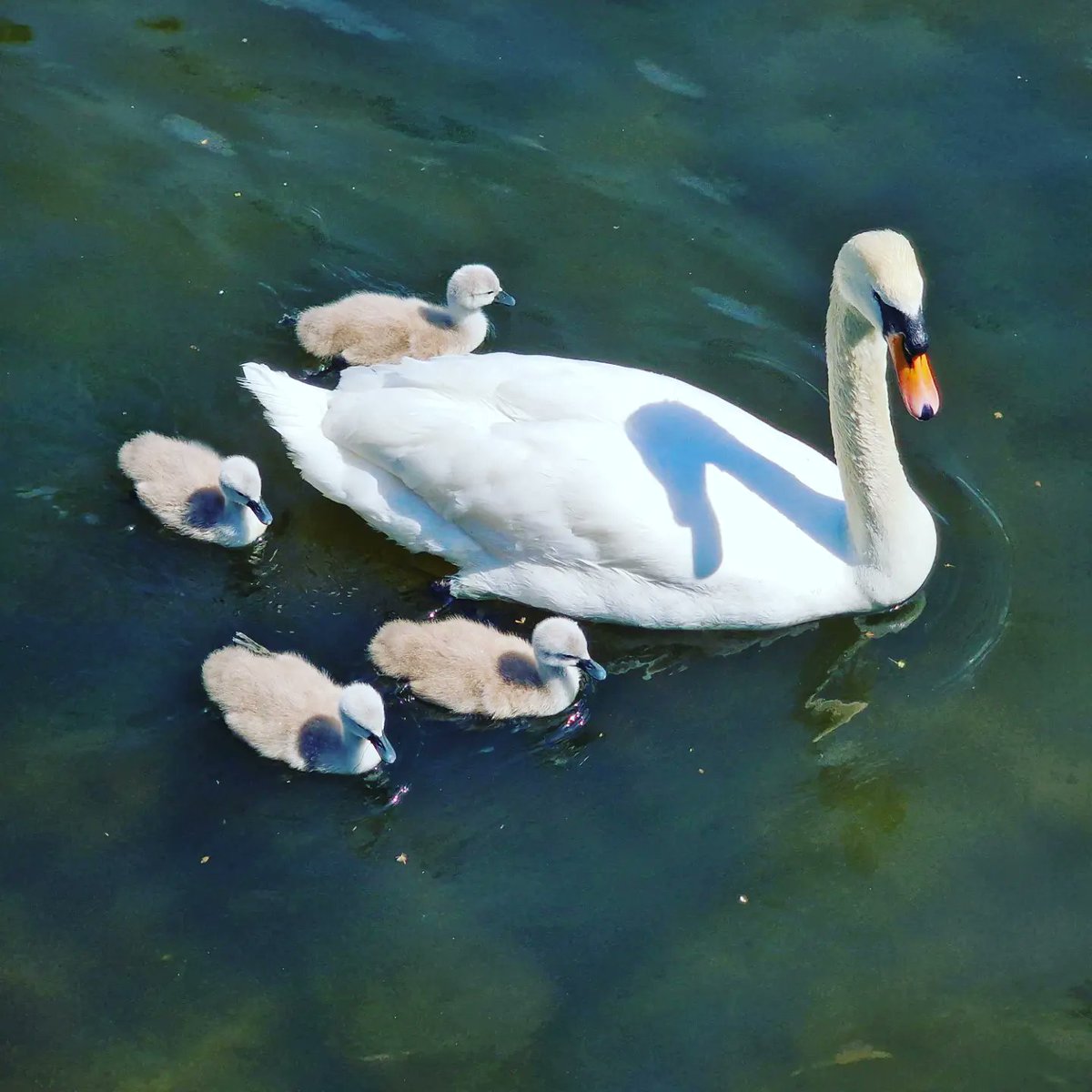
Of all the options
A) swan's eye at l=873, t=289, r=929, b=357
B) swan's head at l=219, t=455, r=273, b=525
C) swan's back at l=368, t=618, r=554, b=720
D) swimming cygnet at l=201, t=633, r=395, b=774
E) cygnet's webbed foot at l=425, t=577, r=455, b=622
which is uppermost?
swan's eye at l=873, t=289, r=929, b=357

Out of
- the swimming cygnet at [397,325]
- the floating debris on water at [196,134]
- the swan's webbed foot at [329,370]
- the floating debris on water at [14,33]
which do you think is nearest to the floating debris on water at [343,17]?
the floating debris on water at [196,134]

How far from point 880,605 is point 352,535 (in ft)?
8.97

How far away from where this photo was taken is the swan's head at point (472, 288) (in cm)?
875

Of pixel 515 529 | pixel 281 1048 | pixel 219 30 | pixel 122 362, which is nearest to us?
pixel 281 1048

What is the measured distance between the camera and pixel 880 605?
7816 mm

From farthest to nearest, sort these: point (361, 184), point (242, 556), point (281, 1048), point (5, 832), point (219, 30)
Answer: point (219, 30) < point (361, 184) < point (242, 556) < point (5, 832) < point (281, 1048)

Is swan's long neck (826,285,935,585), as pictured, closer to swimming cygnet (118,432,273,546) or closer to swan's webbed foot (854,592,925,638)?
swan's webbed foot (854,592,925,638)

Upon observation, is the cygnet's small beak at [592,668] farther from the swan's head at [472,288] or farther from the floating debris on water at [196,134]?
the floating debris on water at [196,134]

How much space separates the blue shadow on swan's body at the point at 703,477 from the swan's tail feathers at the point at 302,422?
5.24 feet

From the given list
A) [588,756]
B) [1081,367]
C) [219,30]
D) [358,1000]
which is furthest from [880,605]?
[219,30]

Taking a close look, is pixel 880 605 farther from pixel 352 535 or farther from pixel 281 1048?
pixel 281 1048

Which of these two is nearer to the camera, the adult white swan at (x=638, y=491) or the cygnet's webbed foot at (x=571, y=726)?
the adult white swan at (x=638, y=491)

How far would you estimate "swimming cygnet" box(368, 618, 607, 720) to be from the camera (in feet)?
24.0

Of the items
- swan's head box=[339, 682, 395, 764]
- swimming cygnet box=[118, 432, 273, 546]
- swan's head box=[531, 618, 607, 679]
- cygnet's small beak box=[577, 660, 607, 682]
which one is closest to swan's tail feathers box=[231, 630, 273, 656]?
swimming cygnet box=[118, 432, 273, 546]
